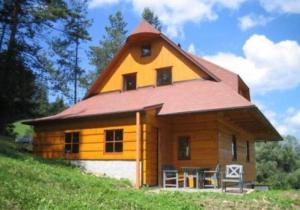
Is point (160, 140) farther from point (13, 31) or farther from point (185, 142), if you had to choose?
point (13, 31)

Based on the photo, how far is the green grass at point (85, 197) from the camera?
9.56 meters

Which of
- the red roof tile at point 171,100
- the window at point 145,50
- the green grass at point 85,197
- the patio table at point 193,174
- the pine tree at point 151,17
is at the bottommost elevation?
the green grass at point 85,197

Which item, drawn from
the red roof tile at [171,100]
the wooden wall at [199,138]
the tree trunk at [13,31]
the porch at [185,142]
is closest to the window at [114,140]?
the red roof tile at [171,100]

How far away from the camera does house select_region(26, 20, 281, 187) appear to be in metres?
17.8

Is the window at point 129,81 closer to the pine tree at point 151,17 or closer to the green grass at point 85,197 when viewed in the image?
the green grass at point 85,197

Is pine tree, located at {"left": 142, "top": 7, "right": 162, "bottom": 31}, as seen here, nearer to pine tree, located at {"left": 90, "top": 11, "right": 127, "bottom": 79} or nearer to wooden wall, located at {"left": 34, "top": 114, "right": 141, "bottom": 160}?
pine tree, located at {"left": 90, "top": 11, "right": 127, "bottom": 79}

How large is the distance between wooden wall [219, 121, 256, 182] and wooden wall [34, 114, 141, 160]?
13.7 feet

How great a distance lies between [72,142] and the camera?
2059 cm

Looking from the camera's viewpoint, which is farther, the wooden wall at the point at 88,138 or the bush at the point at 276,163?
the bush at the point at 276,163

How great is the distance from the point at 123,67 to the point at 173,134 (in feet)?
19.7

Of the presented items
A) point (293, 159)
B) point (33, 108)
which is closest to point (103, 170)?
point (33, 108)

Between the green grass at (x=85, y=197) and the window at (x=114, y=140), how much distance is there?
15.1ft

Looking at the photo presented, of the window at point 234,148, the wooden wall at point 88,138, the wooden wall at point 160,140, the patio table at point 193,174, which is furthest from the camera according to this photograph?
the window at point 234,148

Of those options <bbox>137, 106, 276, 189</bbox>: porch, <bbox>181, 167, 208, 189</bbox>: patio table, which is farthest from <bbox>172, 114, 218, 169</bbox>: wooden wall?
<bbox>181, 167, 208, 189</bbox>: patio table
